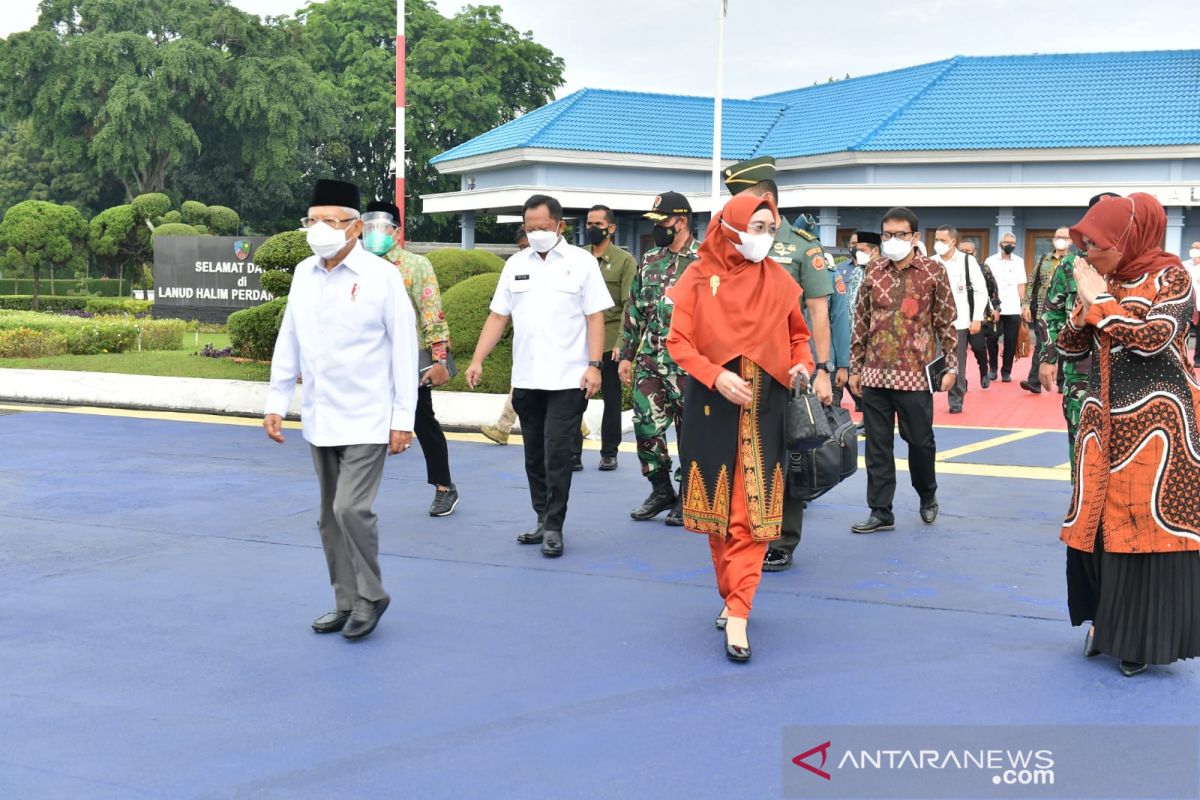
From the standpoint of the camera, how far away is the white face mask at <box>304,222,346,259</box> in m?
5.40

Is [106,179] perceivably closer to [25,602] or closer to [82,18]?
[82,18]

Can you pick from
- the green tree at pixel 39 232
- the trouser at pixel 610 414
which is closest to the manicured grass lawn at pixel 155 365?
the trouser at pixel 610 414

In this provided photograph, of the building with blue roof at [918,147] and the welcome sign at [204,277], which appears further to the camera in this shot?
the building with blue roof at [918,147]

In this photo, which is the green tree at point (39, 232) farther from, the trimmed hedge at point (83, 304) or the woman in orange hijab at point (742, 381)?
the woman in orange hijab at point (742, 381)

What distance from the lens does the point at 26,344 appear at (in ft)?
56.6

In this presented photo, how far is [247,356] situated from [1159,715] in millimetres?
13385

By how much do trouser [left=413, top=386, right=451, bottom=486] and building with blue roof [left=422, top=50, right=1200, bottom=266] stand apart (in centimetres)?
2172

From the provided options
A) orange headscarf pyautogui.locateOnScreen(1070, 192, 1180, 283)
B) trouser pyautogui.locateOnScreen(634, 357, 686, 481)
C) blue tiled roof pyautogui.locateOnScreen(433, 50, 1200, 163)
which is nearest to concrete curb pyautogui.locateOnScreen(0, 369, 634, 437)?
trouser pyautogui.locateOnScreen(634, 357, 686, 481)

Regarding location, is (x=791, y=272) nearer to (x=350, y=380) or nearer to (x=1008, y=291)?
(x=350, y=380)

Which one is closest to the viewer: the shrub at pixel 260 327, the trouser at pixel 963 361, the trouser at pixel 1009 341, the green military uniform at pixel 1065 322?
the green military uniform at pixel 1065 322

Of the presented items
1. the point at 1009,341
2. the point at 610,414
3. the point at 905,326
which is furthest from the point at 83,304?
the point at 905,326

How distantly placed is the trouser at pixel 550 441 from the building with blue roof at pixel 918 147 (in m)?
22.0

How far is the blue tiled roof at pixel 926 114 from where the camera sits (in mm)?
28453

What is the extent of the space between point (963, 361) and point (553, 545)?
8.42 metres
